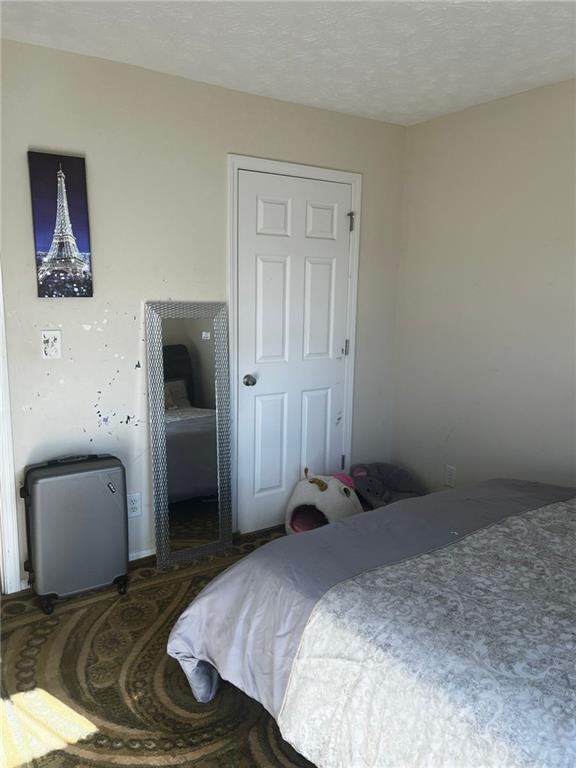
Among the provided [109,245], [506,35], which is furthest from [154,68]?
[506,35]

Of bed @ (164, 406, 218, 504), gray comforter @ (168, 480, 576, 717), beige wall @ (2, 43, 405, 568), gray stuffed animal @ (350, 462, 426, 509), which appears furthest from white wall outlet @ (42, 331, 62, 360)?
gray stuffed animal @ (350, 462, 426, 509)

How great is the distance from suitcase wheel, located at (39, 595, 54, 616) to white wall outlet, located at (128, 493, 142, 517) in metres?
0.55

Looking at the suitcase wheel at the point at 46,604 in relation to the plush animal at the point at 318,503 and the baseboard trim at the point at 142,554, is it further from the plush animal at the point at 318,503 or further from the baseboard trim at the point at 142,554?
the plush animal at the point at 318,503

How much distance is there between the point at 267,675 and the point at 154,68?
2592 mm

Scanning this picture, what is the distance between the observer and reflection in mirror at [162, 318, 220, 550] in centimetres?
296

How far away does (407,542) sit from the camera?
1920 millimetres

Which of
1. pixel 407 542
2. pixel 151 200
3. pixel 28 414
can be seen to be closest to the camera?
pixel 407 542

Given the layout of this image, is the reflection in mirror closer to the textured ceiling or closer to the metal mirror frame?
the metal mirror frame

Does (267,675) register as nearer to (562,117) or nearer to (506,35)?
(506,35)

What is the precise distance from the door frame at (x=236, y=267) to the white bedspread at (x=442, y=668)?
1654mm

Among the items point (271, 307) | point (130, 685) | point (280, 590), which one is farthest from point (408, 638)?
point (271, 307)

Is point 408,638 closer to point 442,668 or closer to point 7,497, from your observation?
point 442,668

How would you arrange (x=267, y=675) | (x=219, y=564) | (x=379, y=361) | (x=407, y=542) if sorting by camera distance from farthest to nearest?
(x=379, y=361)
(x=219, y=564)
(x=407, y=542)
(x=267, y=675)

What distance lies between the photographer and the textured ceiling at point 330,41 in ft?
6.74
